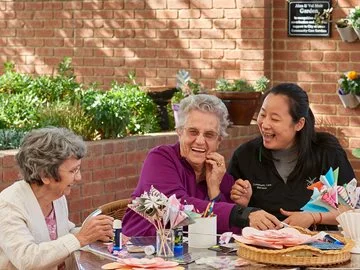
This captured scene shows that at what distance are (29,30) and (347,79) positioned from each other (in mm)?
3613

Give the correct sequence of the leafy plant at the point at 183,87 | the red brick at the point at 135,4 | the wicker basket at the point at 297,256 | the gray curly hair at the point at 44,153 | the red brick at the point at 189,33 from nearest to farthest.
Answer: the wicker basket at the point at 297,256 < the gray curly hair at the point at 44,153 < the leafy plant at the point at 183,87 < the red brick at the point at 189,33 < the red brick at the point at 135,4

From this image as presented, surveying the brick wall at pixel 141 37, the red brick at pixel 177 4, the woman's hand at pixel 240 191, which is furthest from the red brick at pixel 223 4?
the woman's hand at pixel 240 191

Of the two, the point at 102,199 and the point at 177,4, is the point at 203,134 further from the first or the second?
the point at 177,4

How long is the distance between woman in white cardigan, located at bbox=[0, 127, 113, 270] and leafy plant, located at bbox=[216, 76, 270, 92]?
4813mm

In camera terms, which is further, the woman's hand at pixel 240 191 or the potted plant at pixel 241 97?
the potted plant at pixel 241 97

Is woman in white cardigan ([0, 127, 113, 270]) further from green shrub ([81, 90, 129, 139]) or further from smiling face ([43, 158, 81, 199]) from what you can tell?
green shrub ([81, 90, 129, 139])

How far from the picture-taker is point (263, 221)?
475 centimetres

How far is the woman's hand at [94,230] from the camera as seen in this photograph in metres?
4.44

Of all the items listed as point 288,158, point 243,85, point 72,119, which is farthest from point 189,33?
point 288,158

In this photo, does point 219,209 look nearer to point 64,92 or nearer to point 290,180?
point 290,180

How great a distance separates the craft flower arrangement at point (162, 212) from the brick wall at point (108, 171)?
3172 millimetres

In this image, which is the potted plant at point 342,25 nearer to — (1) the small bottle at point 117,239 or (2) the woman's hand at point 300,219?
(2) the woman's hand at point 300,219

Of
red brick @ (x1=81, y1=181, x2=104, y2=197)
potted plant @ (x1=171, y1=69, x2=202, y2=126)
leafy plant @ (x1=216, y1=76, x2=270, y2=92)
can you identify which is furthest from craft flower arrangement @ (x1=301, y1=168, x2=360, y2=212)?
leafy plant @ (x1=216, y1=76, x2=270, y2=92)

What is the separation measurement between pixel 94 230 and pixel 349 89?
4.93m
